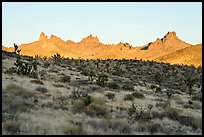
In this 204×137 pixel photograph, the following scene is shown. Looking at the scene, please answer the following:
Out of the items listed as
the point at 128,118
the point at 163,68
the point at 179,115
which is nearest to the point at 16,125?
the point at 128,118

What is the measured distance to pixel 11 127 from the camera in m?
9.42

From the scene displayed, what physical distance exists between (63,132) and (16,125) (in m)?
1.46

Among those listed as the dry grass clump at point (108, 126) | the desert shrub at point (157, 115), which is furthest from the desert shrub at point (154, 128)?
the desert shrub at point (157, 115)

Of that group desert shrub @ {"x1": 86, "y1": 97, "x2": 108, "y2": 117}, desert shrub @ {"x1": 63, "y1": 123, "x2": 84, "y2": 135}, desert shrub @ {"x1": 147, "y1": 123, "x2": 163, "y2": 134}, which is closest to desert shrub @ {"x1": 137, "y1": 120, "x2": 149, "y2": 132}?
desert shrub @ {"x1": 147, "y1": 123, "x2": 163, "y2": 134}

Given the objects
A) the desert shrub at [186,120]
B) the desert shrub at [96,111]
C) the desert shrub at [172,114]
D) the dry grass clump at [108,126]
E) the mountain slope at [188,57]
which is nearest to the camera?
the dry grass clump at [108,126]

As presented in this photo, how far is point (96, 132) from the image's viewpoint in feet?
32.9

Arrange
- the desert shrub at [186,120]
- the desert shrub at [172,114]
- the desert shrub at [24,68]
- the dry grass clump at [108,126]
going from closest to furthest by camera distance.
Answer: the dry grass clump at [108,126], the desert shrub at [186,120], the desert shrub at [172,114], the desert shrub at [24,68]

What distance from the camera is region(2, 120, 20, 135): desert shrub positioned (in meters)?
9.14

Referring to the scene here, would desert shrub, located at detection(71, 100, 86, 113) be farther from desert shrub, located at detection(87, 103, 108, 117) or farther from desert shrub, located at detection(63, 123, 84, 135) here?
desert shrub, located at detection(63, 123, 84, 135)

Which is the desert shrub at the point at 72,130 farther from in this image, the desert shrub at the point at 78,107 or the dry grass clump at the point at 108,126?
the desert shrub at the point at 78,107

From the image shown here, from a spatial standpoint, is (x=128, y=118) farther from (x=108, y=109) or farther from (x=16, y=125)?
(x=16, y=125)

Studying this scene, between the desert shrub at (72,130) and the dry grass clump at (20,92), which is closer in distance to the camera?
the desert shrub at (72,130)

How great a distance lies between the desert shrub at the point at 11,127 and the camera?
30.0 ft

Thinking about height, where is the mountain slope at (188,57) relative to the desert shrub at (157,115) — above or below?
above
